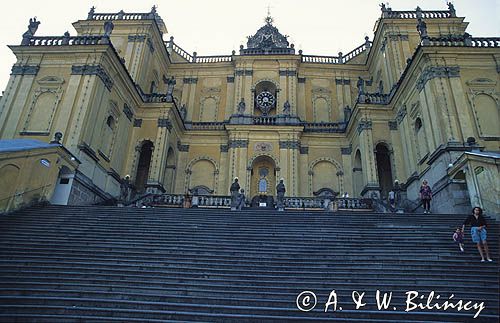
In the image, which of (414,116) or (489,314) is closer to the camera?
(489,314)

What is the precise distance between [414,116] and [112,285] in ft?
63.7

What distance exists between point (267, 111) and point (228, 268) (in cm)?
2260

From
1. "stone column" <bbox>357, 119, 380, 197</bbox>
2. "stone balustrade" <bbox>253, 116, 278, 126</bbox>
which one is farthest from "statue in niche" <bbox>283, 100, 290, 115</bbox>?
"stone column" <bbox>357, 119, 380, 197</bbox>

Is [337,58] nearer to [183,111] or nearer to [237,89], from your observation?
[237,89]

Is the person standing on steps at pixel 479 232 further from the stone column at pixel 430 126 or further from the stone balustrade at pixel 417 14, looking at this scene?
the stone balustrade at pixel 417 14

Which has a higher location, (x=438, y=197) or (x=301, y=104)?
(x=301, y=104)

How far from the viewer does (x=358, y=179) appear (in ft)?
84.1

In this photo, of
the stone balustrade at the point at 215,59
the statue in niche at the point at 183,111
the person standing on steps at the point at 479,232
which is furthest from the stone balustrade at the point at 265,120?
the person standing on steps at the point at 479,232

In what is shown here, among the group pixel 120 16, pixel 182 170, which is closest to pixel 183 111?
pixel 182 170

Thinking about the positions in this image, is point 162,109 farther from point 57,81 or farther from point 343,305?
point 343,305

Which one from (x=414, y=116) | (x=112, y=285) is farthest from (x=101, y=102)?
(x=414, y=116)

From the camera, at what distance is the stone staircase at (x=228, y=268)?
21.6ft

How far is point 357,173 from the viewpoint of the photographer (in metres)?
25.9

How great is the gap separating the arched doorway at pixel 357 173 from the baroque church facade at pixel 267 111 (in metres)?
0.11
